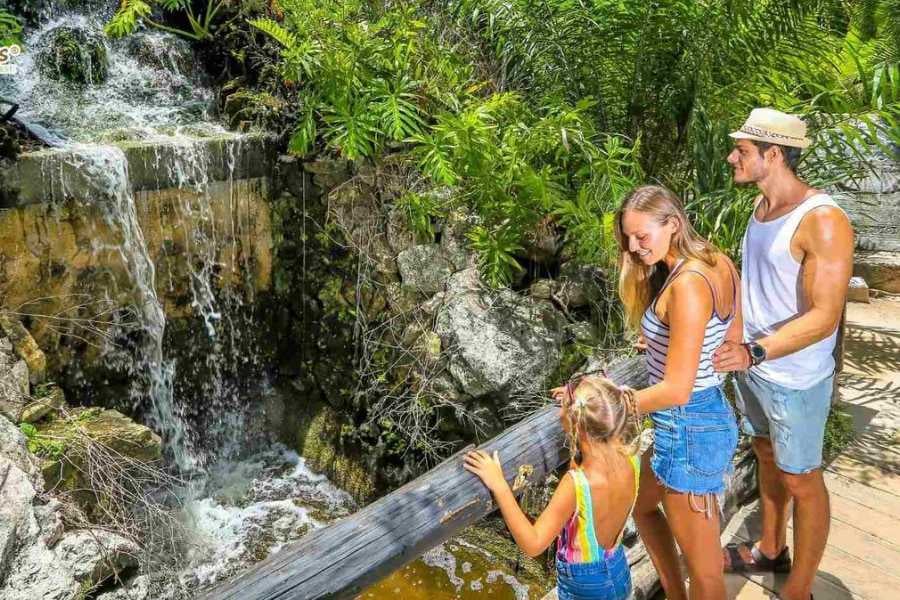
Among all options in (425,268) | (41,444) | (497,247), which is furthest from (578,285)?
(41,444)

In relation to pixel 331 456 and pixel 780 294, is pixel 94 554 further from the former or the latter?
pixel 780 294

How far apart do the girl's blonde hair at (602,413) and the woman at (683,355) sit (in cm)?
5

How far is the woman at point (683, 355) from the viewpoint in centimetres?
169

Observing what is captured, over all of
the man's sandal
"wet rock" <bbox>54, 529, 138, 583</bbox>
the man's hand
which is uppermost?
the man's hand

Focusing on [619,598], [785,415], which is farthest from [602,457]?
[785,415]

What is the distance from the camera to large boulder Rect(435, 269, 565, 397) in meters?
4.77

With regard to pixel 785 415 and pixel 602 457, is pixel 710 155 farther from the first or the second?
pixel 602 457

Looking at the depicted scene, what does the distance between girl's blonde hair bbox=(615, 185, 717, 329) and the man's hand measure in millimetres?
237

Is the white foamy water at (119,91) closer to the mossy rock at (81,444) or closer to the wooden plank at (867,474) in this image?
the mossy rock at (81,444)

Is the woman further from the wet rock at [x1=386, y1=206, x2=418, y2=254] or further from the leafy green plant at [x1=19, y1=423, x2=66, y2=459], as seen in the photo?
the wet rock at [x1=386, y1=206, x2=418, y2=254]

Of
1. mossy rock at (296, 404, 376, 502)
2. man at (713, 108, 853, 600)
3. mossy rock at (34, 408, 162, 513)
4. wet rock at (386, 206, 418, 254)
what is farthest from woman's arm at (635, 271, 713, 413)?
mossy rock at (296, 404, 376, 502)

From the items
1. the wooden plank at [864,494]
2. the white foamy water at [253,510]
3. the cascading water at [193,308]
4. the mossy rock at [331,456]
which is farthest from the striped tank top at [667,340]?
the mossy rock at [331,456]

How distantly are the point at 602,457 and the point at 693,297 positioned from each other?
0.46 metres

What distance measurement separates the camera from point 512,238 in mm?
4707
